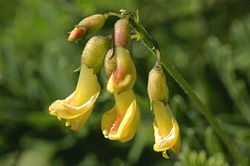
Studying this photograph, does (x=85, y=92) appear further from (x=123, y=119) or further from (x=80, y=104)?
(x=123, y=119)

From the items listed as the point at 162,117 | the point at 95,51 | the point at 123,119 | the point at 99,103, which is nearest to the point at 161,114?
the point at 162,117

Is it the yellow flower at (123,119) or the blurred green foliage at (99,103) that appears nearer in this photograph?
the yellow flower at (123,119)

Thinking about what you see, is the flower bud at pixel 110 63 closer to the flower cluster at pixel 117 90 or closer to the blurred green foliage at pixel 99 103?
the flower cluster at pixel 117 90

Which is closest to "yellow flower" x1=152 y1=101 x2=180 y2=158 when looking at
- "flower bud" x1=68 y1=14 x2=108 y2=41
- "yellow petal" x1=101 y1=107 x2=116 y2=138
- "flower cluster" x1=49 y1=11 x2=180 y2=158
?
"flower cluster" x1=49 y1=11 x2=180 y2=158

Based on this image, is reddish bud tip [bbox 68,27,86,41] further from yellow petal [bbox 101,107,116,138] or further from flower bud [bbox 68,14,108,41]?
yellow petal [bbox 101,107,116,138]

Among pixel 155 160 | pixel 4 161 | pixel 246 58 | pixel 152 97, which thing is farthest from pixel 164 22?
pixel 152 97

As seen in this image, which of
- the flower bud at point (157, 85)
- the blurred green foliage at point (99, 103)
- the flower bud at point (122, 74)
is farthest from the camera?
the blurred green foliage at point (99, 103)

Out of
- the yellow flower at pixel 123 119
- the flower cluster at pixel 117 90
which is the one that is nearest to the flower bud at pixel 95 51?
the flower cluster at pixel 117 90
